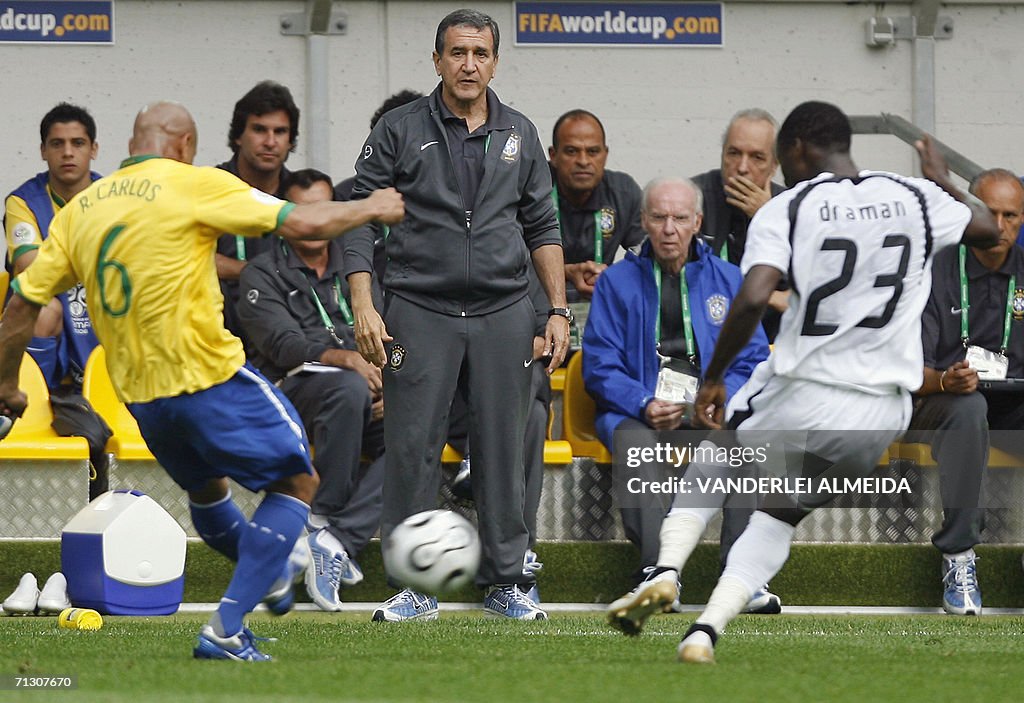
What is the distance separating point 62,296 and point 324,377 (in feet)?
5.24

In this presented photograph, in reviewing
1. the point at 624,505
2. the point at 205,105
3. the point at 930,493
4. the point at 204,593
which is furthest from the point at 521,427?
the point at 205,105

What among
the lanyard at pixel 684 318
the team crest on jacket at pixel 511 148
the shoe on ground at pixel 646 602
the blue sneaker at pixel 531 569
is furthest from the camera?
the lanyard at pixel 684 318

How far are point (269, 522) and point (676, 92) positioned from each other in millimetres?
5873

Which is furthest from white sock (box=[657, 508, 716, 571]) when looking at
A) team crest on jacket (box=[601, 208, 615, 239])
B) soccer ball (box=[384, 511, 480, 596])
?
team crest on jacket (box=[601, 208, 615, 239])

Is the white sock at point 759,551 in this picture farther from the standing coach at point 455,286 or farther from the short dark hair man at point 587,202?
the short dark hair man at point 587,202

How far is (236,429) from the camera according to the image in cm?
550

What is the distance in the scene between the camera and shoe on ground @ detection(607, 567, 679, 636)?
17.5ft

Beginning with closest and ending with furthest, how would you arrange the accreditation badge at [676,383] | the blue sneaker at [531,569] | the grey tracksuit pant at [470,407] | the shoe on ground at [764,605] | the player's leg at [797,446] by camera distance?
1. the player's leg at [797,446]
2. the grey tracksuit pant at [470,407]
3. the blue sneaker at [531,569]
4. the shoe on ground at [764,605]
5. the accreditation badge at [676,383]

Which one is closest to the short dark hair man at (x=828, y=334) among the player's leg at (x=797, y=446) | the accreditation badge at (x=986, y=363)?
the player's leg at (x=797, y=446)

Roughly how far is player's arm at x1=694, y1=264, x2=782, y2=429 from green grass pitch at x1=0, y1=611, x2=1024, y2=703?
2.97ft

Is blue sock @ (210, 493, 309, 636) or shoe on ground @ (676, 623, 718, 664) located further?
blue sock @ (210, 493, 309, 636)

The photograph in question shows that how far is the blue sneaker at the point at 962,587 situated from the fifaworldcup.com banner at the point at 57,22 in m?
5.72

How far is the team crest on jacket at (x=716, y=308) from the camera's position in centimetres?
839

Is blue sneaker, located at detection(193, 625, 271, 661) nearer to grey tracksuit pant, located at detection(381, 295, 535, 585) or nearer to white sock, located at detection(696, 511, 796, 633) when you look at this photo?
white sock, located at detection(696, 511, 796, 633)
